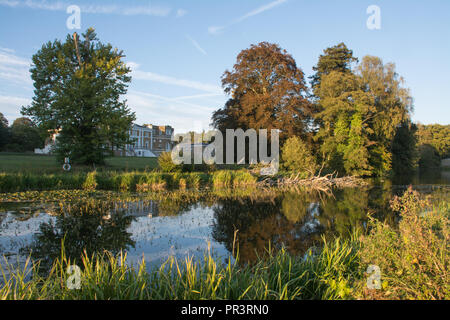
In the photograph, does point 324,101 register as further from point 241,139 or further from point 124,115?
point 124,115

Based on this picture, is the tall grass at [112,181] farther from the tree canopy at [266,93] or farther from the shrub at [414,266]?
the shrub at [414,266]

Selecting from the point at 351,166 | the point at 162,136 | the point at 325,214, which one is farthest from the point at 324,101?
the point at 162,136

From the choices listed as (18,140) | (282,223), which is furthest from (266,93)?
(18,140)

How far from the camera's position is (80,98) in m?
20.0

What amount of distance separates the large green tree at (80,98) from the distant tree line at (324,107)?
12299 millimetres

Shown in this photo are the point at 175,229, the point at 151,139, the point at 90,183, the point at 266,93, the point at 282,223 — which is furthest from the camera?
the point at 151,139

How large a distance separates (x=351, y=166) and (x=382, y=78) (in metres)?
11.0

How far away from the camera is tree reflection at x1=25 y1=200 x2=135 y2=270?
5613 millimetres

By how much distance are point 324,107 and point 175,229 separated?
1074 inches

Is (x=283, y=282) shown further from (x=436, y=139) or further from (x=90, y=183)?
(x=436, y=139)

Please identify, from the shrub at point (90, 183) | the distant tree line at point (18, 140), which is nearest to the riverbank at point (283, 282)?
the shrub at point (90, 183)

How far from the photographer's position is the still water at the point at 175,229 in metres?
5.84

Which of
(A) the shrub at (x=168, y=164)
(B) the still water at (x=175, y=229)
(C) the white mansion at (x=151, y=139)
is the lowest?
(B) the still water at (x=175, y=229)

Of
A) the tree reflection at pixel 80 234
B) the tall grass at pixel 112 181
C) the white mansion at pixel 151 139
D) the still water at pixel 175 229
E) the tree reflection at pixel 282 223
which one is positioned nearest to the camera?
the tree reflection at pixel 80 234
